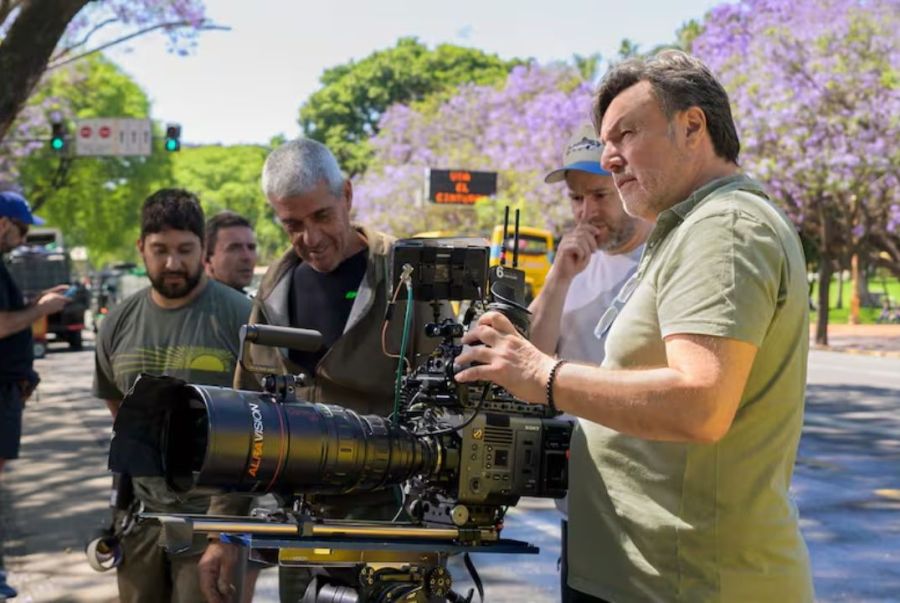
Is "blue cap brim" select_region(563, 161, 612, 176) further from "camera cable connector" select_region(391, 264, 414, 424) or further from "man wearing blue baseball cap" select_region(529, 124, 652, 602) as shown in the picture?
"camera cable connector" select_region(391, 264, 414, 424)

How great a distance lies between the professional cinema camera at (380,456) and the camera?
2.45 m

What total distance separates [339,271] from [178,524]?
150cm

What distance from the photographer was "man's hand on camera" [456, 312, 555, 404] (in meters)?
2.38

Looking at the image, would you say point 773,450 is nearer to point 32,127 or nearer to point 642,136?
point 642,136

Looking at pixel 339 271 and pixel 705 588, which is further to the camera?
pixel 339 271

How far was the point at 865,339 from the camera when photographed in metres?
33.4

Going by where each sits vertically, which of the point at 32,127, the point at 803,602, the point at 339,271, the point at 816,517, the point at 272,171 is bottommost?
the point at 816,517

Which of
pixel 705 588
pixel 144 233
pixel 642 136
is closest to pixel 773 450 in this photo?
pixel 705 588

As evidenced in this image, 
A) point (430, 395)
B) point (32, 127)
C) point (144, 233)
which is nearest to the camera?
point (430, 395)

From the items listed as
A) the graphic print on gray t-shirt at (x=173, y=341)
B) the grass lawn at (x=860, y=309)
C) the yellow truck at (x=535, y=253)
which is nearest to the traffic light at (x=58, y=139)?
the yellow truck at (x=535, y=253)

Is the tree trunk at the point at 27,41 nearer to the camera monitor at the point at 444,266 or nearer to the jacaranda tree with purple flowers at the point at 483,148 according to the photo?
the camera monitor at the point at 444,266

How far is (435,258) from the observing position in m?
2.88

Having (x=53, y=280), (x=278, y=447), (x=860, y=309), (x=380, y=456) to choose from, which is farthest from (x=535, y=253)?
(x=278, y=447)

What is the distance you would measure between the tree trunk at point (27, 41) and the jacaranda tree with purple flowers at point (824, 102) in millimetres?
20269
